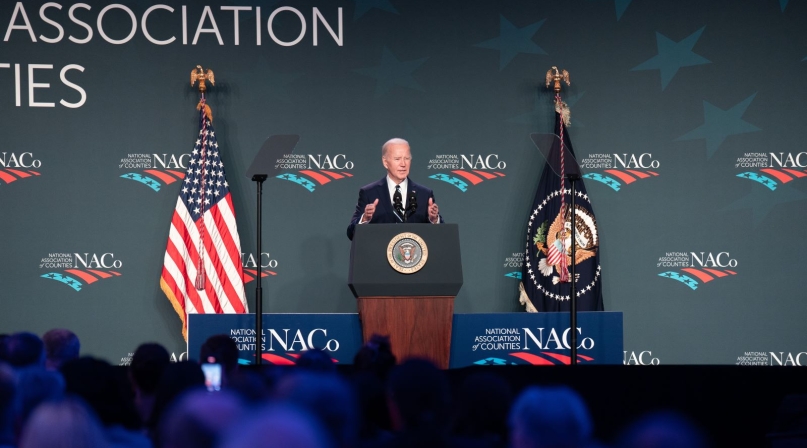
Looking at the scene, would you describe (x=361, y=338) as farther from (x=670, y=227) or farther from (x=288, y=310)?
(x=670, y=227)

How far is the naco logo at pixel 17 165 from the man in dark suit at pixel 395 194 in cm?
348

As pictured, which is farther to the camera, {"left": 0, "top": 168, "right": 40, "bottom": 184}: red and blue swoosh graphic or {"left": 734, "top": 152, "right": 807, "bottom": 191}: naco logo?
{"left": 734, "top": 152, "right": 807, "bottom": 191}: naco logo

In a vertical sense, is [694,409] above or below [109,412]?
below

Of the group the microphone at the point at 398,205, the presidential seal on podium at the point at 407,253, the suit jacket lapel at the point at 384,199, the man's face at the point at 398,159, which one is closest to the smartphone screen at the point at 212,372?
the presidential seal on podium at the point at 407,253

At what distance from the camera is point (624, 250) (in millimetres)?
8633

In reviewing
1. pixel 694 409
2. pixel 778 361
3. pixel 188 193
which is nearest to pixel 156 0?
pixel 188 193

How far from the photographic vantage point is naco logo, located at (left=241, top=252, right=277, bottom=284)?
8.30 m

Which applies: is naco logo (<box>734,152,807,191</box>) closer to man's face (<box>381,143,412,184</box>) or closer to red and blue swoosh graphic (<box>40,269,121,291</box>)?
man's face (<box>381,143,412,184</box>)

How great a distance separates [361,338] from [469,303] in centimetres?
261

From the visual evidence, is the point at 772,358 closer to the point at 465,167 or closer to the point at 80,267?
the point at 465,167

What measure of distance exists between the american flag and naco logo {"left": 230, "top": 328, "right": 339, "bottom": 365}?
1457mm

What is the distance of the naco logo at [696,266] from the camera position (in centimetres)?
862

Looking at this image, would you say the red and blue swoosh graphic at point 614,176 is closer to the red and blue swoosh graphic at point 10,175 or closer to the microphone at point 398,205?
the microphone at point 398,205

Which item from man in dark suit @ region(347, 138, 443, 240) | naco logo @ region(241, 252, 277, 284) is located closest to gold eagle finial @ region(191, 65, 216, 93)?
naco logo @ region(241, 252, 277, 284)
